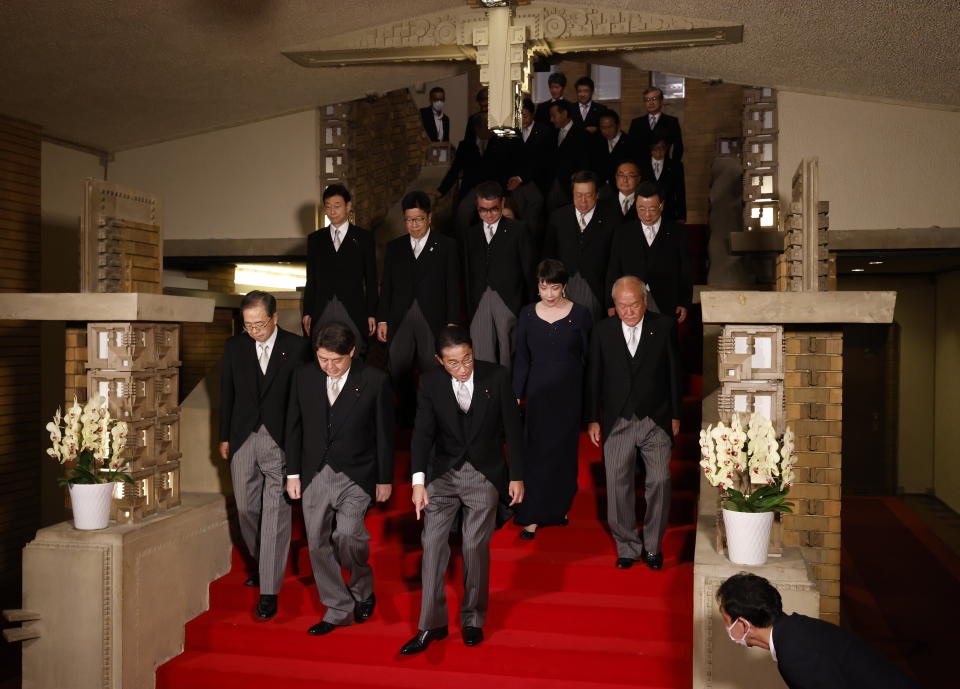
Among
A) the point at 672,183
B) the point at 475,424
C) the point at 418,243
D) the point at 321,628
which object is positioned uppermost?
the point at 672,183

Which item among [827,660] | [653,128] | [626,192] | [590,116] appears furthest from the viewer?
[590,116]

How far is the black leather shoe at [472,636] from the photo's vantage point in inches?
168

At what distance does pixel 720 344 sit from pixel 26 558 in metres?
3.53

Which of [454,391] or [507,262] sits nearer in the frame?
[454,391]

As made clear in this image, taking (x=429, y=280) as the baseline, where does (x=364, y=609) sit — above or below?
below

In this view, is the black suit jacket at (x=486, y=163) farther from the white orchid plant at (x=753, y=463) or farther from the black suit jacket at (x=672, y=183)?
the white orchid plant at (x=753, y=463)

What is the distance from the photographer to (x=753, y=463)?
3.82m

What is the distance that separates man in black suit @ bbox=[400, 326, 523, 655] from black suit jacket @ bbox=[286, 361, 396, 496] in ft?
0.88

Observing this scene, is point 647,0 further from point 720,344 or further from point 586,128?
point 720,344

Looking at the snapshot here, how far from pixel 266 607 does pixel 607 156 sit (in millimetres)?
4653

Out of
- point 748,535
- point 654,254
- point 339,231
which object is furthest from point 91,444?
point 654,254

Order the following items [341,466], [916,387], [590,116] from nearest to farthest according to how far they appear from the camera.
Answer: [341,466] → [590,116] → [916,387]

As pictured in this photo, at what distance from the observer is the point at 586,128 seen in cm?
757

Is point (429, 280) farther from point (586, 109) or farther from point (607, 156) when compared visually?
point (586, 109)
